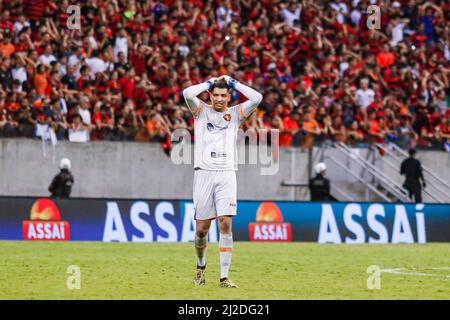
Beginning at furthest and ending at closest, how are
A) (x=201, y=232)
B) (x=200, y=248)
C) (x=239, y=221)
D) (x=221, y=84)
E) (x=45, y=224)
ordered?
(x=239, y=221) < (x=45, y=224) < (x=200, y=248) < (x=201, y=232) < (x=221, y=84)

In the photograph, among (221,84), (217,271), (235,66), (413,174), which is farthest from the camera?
(413,174)

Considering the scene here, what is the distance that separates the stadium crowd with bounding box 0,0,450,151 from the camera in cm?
2878

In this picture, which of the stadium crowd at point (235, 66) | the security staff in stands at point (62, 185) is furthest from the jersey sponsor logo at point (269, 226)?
the security staff in stands at point (62, 185)

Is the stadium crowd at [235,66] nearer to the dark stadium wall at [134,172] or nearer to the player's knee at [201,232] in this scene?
the dark stadium wall at [134,172]

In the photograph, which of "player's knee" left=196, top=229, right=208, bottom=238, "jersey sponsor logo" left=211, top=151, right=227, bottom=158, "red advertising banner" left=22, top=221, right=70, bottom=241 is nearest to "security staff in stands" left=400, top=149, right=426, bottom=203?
"red advertising banner" left=22, top=221, right=70, bottom=241

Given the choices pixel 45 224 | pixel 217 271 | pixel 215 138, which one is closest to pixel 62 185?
pixel 45 224

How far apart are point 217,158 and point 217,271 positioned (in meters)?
3.31

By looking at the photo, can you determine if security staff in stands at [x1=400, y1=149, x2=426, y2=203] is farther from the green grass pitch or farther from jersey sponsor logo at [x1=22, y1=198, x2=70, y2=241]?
jersey sponsor logo at [x1=22, y1=198, x2=70, y2=241]

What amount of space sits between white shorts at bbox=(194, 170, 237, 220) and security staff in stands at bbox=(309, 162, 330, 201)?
1437 cm

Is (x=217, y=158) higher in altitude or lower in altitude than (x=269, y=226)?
higher

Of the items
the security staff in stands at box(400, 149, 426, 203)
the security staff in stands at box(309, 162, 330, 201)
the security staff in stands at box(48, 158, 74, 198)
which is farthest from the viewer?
the security staff in stands at box(400, 149, 426, 203)

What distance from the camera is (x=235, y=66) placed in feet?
102

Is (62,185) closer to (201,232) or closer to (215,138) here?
(201,232)

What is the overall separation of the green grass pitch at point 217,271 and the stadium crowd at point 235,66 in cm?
423
